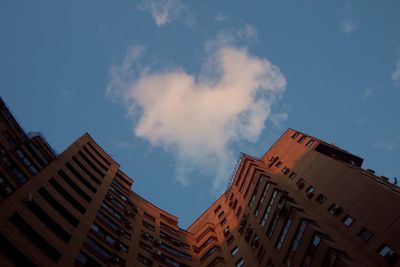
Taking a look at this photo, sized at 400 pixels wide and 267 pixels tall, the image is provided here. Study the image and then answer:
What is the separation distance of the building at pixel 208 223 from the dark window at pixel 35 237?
6 centimetres

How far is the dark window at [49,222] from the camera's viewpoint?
27761 millimetres

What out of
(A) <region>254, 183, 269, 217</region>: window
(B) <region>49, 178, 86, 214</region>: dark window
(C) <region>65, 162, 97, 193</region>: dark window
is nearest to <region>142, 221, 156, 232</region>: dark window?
(C) <region>65, 162, 97, 193</region>: dark window

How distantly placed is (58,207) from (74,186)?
16.3 ft

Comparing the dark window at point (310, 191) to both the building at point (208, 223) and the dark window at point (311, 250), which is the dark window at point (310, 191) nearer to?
the building at point (208, 223)

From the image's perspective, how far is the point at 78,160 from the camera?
4034cm

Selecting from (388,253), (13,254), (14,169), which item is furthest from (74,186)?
(388,253)

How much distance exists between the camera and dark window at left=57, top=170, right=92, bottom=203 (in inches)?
1380

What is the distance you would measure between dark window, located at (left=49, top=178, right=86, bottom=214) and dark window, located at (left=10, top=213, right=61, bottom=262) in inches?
273

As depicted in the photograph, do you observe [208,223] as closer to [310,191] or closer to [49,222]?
[310,191]

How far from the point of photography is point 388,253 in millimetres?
24016

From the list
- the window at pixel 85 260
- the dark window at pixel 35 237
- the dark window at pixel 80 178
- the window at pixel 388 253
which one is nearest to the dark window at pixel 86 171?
the dark window at pixel 80 178

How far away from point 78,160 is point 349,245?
25863mm

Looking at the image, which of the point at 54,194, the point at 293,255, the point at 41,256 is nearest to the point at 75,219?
the point at 54,194

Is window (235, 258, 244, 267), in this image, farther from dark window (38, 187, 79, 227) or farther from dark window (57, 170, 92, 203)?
dark window (38, 187, 79, 227)
